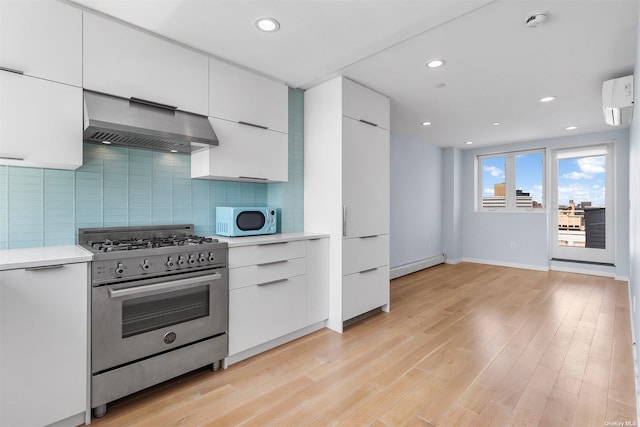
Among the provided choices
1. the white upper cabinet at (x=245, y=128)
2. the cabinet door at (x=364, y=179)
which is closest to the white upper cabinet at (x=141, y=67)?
the white upper cabinet at (x=245, y=128)

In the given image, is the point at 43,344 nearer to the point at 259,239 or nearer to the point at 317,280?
the point at 259,239

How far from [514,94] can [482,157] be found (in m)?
3.40

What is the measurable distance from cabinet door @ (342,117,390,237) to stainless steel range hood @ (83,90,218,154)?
1.25 meters

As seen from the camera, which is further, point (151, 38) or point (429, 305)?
point (429, 305)

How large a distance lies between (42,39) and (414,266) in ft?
17.5

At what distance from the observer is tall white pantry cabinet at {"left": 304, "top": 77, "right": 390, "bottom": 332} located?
2.91 m

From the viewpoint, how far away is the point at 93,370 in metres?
1.68

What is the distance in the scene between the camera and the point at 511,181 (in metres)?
6.11

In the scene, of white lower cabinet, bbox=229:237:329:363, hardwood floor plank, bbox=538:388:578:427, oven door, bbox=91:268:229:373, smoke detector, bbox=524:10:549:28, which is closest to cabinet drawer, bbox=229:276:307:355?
white lower cabinet, bbox=229:237:329:363

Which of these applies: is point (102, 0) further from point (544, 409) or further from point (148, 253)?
point (544, 409)

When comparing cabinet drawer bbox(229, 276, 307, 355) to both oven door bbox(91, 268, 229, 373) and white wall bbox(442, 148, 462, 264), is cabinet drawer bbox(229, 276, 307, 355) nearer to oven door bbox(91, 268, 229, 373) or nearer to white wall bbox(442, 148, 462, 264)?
oven door bbox(91, 268, 229, 373)

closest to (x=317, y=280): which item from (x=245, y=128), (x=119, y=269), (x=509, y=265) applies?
(x=245, y=128)

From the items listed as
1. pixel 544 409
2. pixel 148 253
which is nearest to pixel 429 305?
pixel 544 409

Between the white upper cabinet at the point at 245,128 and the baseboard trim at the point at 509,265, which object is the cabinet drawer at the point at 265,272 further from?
the baseboard trim at the point at 509,265
